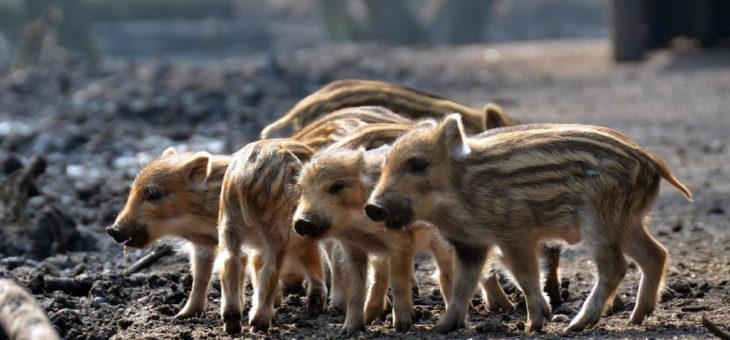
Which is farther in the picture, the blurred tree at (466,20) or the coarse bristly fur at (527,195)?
the blurred tree at (466,20)

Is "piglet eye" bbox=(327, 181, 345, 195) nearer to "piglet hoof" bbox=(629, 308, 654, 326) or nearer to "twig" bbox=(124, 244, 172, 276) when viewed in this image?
"piglet hoof" bbox=(629, 308, 654, 326)

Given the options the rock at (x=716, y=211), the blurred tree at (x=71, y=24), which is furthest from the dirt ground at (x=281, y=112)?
the blurred tree at (x=71, y=24)

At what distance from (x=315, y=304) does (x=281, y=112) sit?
821 centimetres

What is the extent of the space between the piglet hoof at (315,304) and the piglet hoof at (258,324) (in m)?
0.60

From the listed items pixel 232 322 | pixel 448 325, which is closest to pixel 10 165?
pixel 232 322

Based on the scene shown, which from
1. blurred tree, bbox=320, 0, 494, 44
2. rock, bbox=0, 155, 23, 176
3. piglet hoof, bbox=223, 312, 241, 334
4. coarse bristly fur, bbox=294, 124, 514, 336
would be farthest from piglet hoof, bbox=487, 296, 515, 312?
blurred tree, bbox=320, 0, 494, 44

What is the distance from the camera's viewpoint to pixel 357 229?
6172 mm

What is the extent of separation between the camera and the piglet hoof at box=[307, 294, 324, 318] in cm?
671

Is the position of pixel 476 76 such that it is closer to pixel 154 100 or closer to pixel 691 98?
pixel 691 98

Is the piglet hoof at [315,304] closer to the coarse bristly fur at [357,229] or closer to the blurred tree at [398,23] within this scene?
the coarse bristly fur at [357,229]

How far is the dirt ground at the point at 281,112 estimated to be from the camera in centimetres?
661

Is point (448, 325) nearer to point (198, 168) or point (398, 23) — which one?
point (198, 168)

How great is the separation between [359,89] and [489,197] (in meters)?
2.93

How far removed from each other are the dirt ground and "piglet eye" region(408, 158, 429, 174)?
2.20 feet
